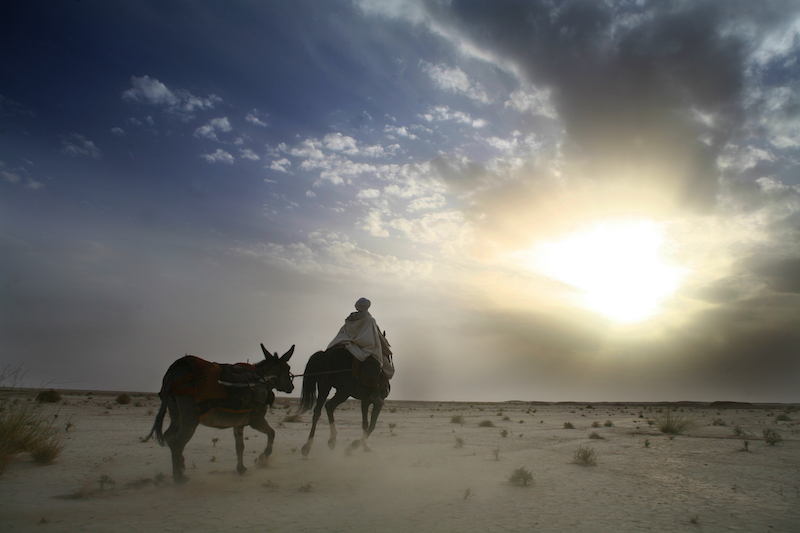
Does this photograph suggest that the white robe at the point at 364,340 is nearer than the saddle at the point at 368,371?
No

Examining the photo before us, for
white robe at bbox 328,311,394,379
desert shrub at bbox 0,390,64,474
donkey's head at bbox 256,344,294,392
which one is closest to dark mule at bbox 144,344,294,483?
donkey's head at bbox 256,344,294,392

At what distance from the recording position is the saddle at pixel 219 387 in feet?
21.5

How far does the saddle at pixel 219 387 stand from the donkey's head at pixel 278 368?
755 mm

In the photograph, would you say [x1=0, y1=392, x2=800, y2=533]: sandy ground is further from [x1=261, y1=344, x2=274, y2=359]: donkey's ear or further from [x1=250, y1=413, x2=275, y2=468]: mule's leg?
[x1=261, y1=344, x2=274, y2=359]: donkey's ear

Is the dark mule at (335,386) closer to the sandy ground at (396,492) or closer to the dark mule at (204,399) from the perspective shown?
the sandy ground at (396,492)

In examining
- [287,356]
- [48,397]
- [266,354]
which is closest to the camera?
[266,354]

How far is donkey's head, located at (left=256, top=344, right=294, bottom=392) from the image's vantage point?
8156 millimetres

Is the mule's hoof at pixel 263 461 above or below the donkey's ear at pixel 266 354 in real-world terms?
below

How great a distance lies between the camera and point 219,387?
6.72 m

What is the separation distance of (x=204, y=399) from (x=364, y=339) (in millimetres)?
4788

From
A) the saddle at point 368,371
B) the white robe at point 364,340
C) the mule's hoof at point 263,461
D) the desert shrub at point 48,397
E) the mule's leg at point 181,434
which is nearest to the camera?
the mule's leg at point 181,434

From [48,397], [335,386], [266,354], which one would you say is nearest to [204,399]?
[266,354]

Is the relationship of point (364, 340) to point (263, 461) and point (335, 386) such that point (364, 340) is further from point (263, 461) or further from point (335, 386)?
point (263, 461)

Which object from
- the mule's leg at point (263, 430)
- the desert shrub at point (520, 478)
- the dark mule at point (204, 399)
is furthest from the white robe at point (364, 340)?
the desert shrub at point (520, 478)
